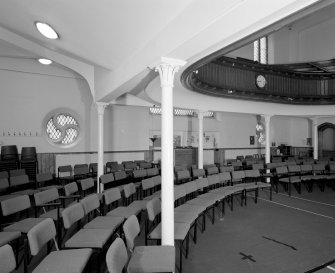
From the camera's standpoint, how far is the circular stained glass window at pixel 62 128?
11.4 meters

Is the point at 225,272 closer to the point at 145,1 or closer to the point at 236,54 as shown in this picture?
the point at 145,1

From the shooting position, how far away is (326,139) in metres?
16.2

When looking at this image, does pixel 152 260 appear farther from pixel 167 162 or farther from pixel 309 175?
pixel 309 175

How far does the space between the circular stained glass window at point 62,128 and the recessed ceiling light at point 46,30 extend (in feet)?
20.4

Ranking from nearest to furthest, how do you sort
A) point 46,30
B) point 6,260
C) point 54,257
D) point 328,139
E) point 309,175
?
point 6,260 → point 54,257 → point 46,30 → point 309,175 → point 328,139

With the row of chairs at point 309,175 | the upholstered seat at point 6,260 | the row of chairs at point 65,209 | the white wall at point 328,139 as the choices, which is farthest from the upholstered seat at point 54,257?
the white wall at point 328,139

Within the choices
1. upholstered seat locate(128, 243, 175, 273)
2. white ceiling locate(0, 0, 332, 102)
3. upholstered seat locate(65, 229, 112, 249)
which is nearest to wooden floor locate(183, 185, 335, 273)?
upholstered seat locate(128, 243, 175, 273)

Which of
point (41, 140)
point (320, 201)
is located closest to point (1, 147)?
point (41, 140)

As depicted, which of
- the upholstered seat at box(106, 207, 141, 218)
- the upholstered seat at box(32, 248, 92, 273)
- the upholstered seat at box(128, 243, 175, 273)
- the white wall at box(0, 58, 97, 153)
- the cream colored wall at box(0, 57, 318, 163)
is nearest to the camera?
the upholstered seat at box(32, 248, 92, 273)

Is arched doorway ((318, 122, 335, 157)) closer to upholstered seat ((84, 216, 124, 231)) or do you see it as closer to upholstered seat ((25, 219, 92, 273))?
upholstered seat ((84, 216, 124, 231))

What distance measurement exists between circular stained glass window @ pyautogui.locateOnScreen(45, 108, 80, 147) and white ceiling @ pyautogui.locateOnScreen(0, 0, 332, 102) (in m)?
4.89

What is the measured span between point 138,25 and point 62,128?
28.3 ft

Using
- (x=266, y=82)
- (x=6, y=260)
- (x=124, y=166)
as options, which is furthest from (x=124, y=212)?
(x=266, y=82)

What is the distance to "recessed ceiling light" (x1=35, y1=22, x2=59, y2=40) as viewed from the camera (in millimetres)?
5196
